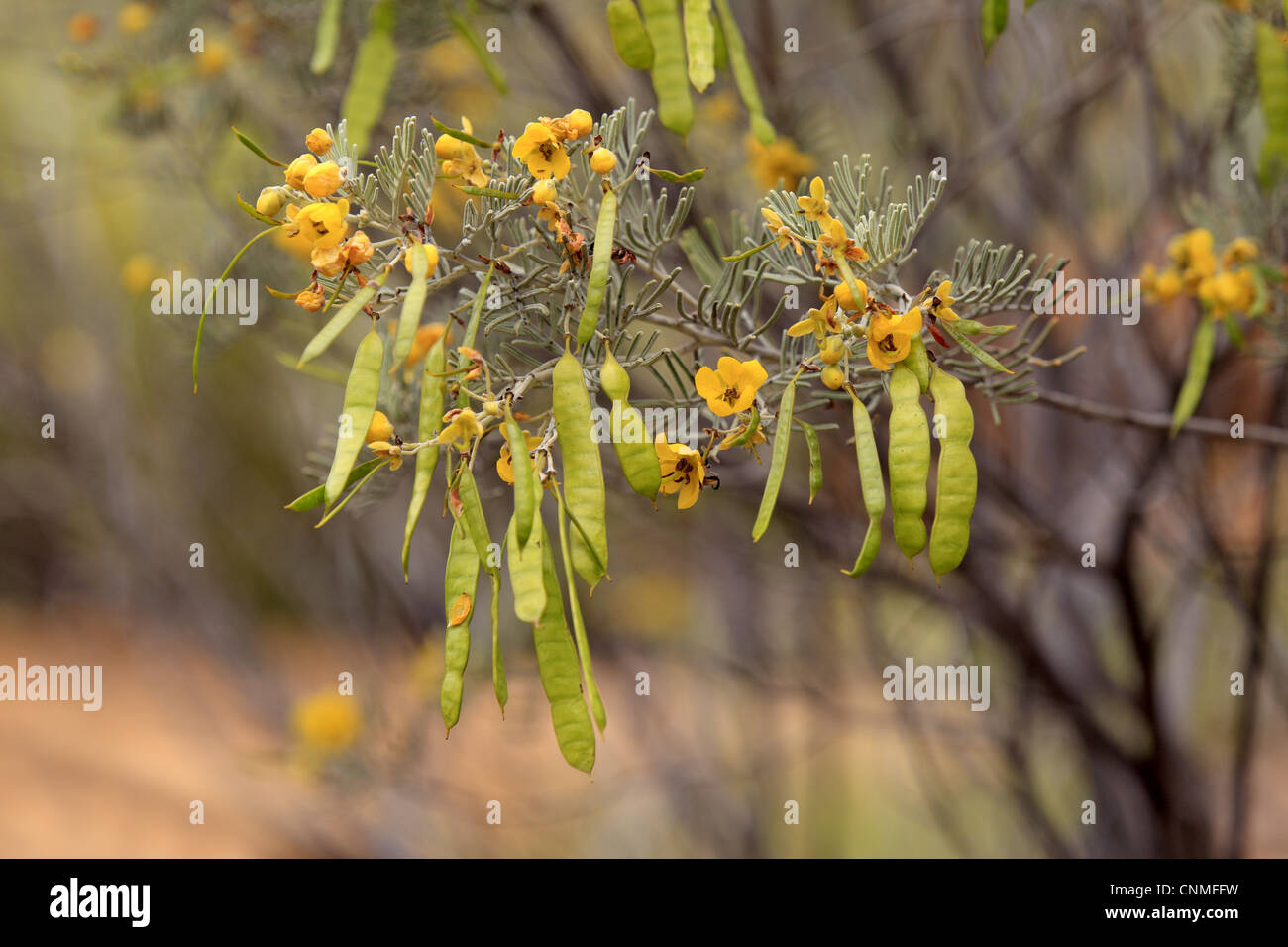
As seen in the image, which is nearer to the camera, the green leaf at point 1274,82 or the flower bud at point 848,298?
the flower bud at point 848,298

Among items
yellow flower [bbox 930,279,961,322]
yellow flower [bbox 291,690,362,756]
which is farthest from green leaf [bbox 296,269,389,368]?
yellow flower [bbox 291,690,362,756]

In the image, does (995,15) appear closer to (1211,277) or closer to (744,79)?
(744,79)

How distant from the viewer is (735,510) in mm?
2926

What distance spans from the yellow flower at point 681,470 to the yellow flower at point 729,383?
0.05 meters

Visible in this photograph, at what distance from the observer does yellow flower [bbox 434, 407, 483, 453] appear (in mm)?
792

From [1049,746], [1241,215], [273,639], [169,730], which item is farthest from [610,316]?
[169,730]

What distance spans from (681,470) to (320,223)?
41 cm

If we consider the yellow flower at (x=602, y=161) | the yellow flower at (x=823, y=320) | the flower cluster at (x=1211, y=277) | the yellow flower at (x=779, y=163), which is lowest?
the yellow flower at (x=823, y=320)

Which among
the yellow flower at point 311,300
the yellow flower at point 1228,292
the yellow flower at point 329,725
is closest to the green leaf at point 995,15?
the yellow flower at point 1228,292

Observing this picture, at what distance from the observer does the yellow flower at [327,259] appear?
0.82 m

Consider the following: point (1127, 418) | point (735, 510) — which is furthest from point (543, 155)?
point (735, 510)

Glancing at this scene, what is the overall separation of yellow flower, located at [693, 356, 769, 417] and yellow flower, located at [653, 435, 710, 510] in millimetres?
52

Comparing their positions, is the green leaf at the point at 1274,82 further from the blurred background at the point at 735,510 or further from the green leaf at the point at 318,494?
the green leaf at the point at 318,494

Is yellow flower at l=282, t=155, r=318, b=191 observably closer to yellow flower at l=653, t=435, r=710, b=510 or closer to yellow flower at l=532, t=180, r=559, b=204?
yellow flower at l=532, t=180, r=559, b=204
